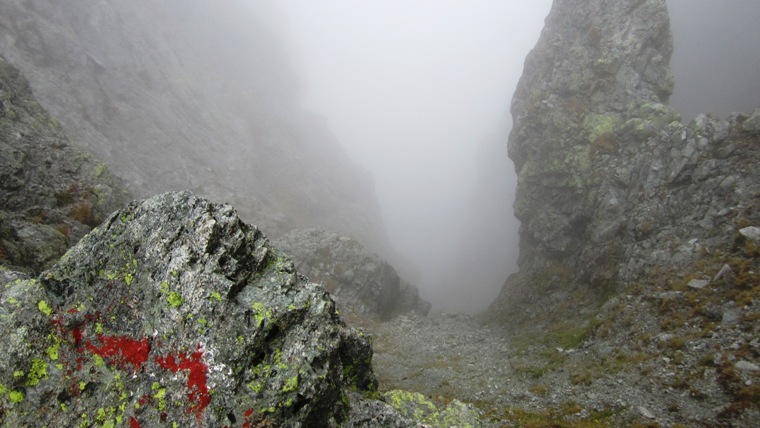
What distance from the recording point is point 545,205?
1825 inches

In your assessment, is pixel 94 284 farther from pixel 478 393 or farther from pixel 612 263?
pixel 612 263

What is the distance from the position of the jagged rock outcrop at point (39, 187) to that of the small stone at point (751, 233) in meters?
42.2

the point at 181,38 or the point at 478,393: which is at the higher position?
the point at 181,38

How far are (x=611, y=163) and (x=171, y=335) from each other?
42.0 meters

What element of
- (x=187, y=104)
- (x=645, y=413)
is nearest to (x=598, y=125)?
(x=645, y=413)

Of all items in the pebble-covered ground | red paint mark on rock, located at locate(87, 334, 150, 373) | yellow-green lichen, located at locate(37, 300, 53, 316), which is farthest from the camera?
the pebble-covered ground

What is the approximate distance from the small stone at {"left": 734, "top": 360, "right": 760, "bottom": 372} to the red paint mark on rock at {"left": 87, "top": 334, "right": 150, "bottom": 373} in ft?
86.7

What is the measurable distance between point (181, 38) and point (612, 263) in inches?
3989

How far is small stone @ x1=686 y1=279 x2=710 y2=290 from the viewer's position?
80.4 ft

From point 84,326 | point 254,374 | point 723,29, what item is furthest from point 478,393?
point 723,29

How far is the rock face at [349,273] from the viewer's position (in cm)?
4959

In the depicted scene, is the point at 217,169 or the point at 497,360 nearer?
the point at 497,360

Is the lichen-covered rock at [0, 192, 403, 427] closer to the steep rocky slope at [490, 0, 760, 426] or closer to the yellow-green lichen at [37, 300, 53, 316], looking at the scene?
the yellow-green lichen at [37, 300, 53, 316]

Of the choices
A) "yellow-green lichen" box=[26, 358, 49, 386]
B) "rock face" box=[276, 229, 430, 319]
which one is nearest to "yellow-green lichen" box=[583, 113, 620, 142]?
"rock face" box=[276, 229, 430, 319]
